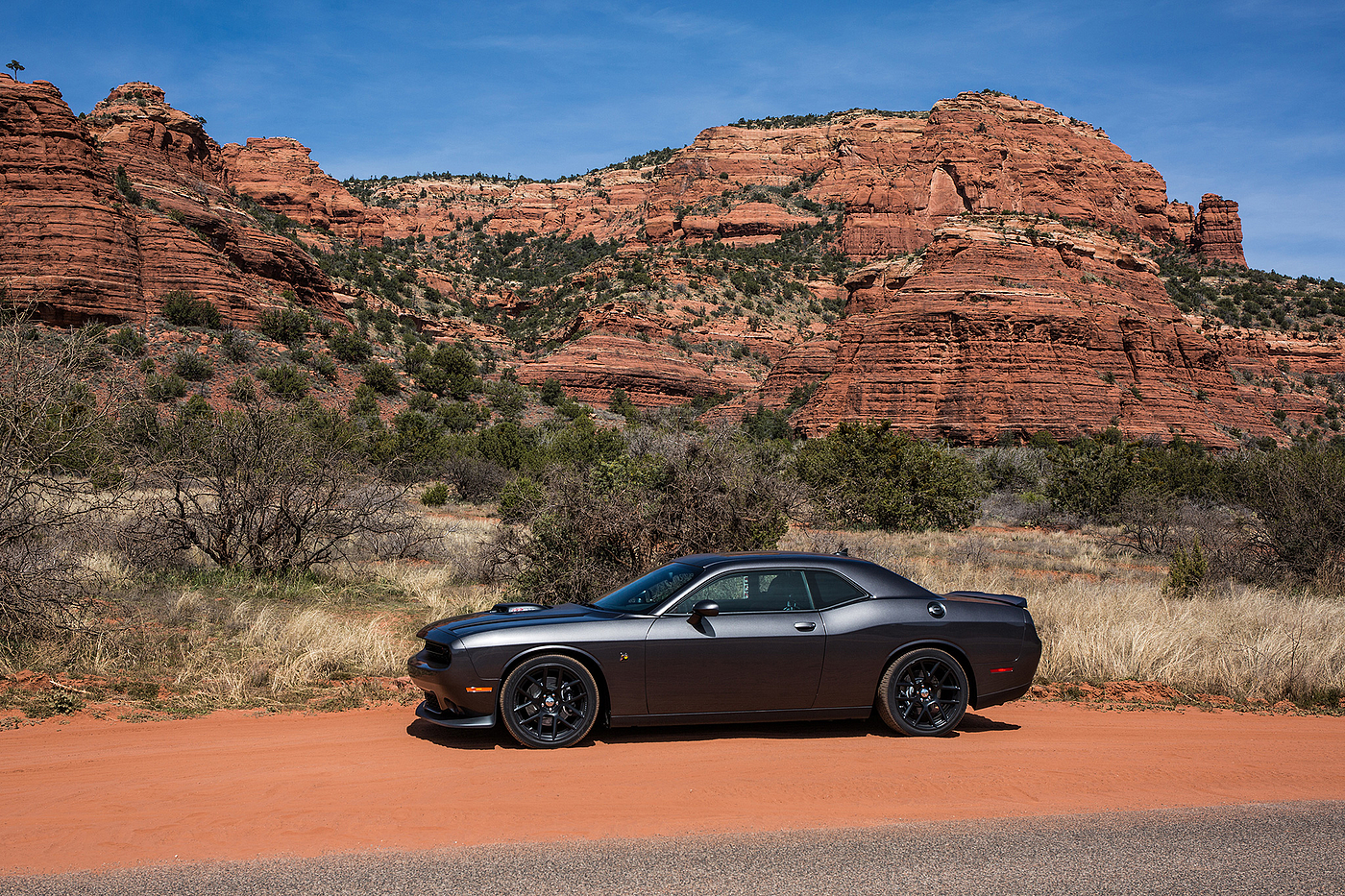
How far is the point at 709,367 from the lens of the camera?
70.6 m

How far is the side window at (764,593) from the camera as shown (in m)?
6.15

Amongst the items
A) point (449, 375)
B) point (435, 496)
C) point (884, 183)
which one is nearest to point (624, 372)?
point (449, 375)

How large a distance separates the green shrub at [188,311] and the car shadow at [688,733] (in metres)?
43.9

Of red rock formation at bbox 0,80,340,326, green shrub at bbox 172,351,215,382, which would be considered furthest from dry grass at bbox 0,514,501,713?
red rock formation at bbox 0,80,340,326

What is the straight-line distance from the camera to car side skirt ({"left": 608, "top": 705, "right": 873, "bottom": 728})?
5.88 meters

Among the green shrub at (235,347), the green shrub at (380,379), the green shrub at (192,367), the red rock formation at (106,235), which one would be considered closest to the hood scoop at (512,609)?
the green shrub at (192,367)

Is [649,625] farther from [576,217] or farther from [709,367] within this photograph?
[576,217]

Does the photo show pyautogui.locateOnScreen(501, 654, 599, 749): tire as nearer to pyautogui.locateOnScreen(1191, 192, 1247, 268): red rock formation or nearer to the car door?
the car door

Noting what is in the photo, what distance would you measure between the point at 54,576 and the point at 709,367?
207 feet

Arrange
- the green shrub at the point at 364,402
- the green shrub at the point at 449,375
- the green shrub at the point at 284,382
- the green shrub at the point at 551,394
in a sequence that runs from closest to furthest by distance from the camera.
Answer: the green shrub at the point at 284,382 < the green shrub at the point at 364,402 < the green shrub at the point at 449,375 < the green shrub at the point at 551,394

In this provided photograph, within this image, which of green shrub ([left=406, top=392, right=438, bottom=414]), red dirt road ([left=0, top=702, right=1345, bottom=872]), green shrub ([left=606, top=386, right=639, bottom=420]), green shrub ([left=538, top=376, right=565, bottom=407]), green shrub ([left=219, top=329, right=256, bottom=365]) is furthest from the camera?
green shrub ([left=606, top=386, right=639, bottom=420])

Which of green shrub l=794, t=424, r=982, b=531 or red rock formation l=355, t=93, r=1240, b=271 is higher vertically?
red rock formation l=355, t=93, r=1240, b=271

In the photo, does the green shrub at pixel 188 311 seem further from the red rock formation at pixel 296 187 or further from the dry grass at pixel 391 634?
the red rock formation at pixel 296 187

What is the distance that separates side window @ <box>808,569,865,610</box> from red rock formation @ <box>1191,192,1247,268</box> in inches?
3950
